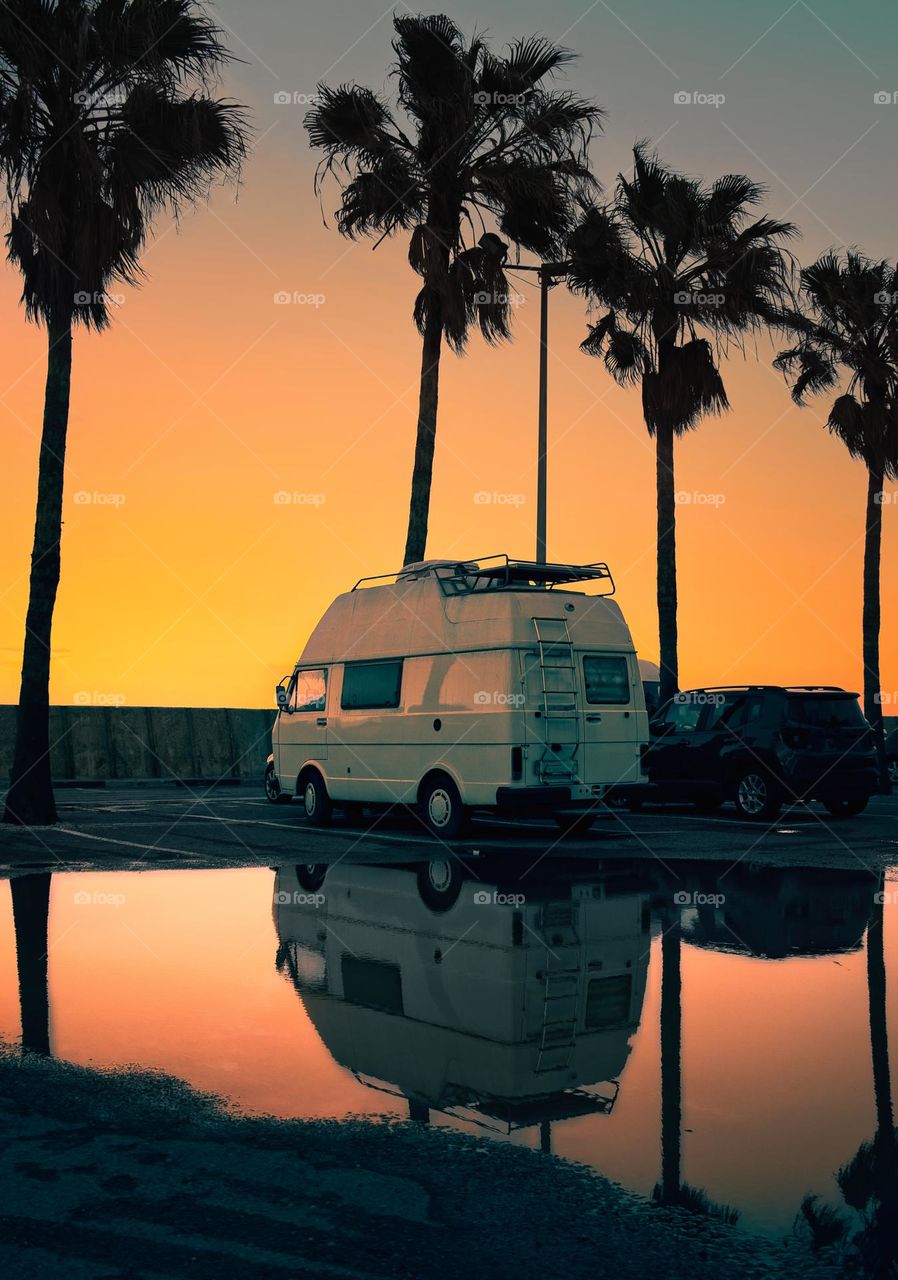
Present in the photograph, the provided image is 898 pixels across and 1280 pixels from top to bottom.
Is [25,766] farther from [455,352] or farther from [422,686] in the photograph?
[455,352]

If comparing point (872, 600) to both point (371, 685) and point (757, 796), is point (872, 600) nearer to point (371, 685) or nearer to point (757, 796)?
point (757, 796)

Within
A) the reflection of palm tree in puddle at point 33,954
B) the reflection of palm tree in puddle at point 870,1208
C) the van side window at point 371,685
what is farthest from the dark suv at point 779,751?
the reflection of palm tree in puddle at point 870,1208

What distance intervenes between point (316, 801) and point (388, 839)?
8.25 ft

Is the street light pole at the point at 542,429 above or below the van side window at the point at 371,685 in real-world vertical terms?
above

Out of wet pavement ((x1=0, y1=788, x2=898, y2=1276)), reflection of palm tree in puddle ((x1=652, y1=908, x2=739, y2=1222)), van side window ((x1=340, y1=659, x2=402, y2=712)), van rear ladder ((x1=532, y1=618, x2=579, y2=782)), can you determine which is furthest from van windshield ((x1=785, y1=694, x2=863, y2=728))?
reflection of palm tree in puddle ((x1=652, y1=908, x2=739, y2=1222))

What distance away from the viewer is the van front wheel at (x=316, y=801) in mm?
19375

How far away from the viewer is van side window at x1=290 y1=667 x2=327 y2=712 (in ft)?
64.4

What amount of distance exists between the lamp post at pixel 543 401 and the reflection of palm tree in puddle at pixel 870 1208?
72.3ft

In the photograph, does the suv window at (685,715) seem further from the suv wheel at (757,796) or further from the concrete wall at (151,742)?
the concrete wall at (151,742)

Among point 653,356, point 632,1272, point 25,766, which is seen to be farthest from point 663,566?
point 632,1272

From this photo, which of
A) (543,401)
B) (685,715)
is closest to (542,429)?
(543,401)

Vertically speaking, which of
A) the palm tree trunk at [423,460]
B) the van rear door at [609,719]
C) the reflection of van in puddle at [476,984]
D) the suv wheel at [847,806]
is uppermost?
the palm tree trunk at [423,460]

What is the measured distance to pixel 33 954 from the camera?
8805mm

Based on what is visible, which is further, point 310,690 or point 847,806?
point 847,806
